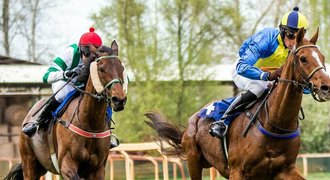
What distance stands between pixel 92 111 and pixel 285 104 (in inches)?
77.4

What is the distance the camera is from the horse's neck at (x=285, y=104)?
21.4 feet

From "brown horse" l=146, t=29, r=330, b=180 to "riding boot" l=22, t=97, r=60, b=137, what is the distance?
1.80 metres

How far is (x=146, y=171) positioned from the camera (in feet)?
56.2

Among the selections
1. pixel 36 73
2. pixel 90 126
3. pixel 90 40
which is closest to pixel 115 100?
pixel 90 126

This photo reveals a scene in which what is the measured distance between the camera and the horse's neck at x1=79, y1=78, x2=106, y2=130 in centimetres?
747

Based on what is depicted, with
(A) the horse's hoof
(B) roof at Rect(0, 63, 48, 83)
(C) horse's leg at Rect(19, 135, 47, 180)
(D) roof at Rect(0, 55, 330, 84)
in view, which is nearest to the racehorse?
(A) the horse's hoof

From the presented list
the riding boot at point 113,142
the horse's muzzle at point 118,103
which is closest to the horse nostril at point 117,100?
the horse's muzzle at point 118,103

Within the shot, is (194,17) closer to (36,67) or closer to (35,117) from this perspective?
(36,67)

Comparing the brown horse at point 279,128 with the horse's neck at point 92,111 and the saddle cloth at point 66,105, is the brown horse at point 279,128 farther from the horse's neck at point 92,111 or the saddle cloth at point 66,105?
the saddle cloth at point 66,105

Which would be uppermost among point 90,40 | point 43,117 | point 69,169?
point 90,40

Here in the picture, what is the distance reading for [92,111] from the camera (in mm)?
7520

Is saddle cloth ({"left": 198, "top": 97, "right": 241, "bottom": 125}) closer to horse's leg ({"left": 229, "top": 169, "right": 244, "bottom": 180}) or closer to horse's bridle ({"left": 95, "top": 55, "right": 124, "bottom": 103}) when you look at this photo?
horse's leg ({"left": 229, "top": 169, "right": 244, "bottom": 180})

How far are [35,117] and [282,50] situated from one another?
2941mm

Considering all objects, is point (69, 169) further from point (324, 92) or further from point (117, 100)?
point (324, 92)
